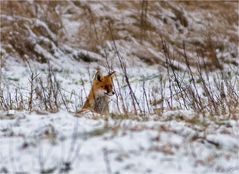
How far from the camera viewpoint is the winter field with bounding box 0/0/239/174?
18.5 ft

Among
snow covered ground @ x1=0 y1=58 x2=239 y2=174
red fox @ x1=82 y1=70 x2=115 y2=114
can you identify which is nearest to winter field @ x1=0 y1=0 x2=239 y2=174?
snow covered ground @ x1=0 y1=58 x2=239 y2=174

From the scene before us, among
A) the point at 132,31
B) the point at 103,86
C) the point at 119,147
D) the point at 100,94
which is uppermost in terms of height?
the point at 132,31

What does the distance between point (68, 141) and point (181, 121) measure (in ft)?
5.51

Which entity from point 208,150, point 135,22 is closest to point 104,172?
point 208,150

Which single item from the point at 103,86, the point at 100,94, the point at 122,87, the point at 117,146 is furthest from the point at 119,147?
the point at 122,87

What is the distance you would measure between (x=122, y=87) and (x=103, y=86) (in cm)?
105

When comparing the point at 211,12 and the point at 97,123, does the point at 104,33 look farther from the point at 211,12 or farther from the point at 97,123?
the point at 97,123

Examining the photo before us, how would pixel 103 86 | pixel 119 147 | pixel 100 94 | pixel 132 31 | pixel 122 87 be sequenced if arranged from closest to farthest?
1. pixel 119 147
2. pixel 100 94
3. pixel 103 86
4. pixel 122 87
5. pixel 132 31

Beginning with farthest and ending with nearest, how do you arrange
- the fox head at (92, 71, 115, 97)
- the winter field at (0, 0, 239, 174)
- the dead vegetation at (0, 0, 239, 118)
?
1. the dead vegetation at (0, 0, 239, 118)
2. the fox head at (92, 71, 115, 97)
3. the winter field at (0, 0, 239, 174)

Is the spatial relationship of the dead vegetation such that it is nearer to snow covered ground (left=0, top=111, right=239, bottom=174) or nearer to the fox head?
the fox head

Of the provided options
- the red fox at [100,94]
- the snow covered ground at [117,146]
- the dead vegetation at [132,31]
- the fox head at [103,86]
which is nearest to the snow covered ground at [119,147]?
the snow covered ground at [117,146]

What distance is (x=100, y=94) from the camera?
1064 centimetres

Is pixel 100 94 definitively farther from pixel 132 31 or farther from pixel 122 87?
pixel 132 31

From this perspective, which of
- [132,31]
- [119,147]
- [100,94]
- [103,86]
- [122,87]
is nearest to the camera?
[119,147]
